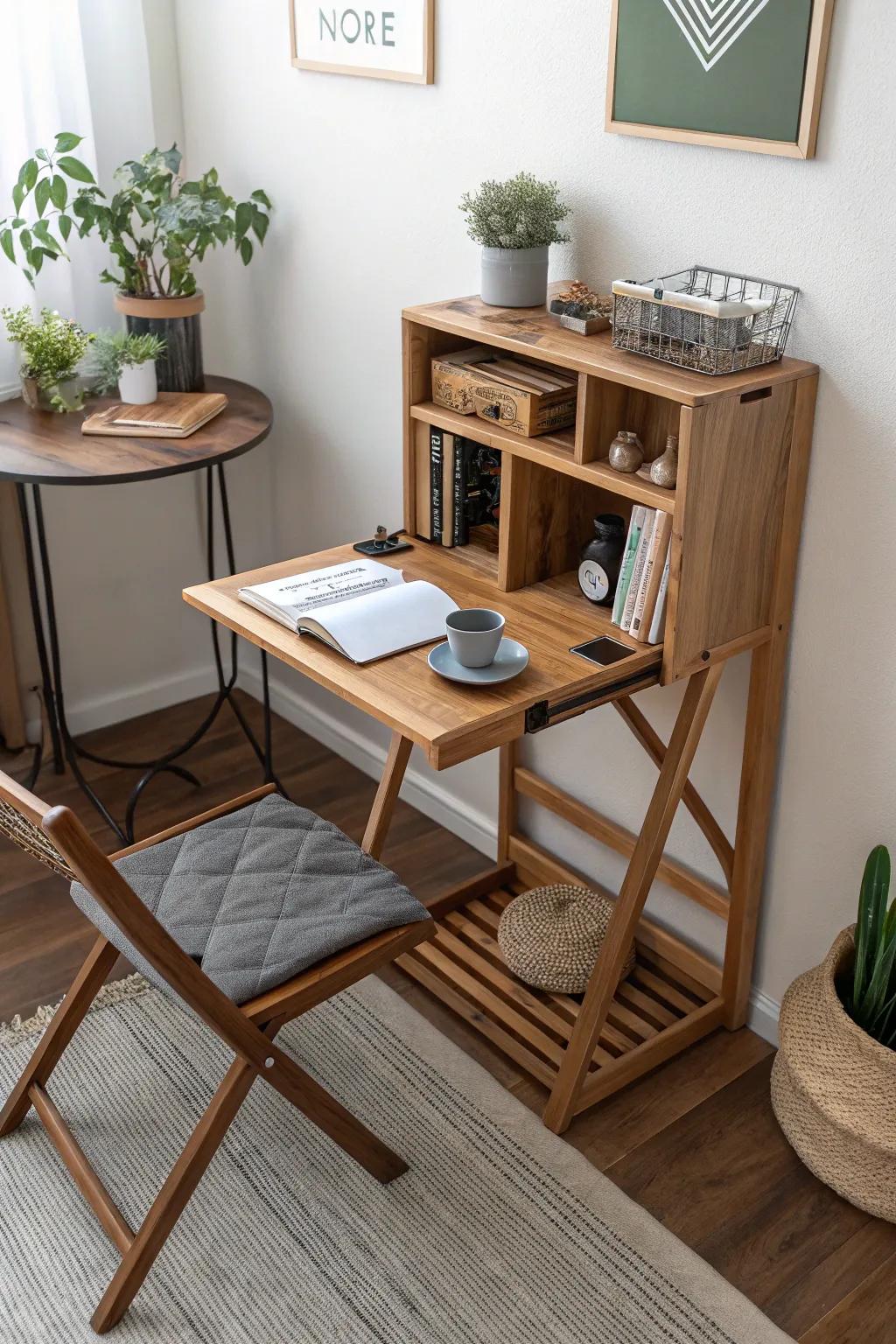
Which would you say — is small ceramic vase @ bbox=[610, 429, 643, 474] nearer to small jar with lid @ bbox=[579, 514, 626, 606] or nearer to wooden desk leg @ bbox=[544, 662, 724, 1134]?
small jar with lid @ bbox=[579, 514, 626, 606]

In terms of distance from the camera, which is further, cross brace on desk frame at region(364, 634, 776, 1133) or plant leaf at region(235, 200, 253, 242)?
plant leaf at region(235, 200, 253, 242)

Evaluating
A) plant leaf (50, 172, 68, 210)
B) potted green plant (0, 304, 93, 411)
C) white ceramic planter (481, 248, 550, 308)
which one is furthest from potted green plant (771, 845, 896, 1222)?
plant leaf (50, 172, 68, 210)

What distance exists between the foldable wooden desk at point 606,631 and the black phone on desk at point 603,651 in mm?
20

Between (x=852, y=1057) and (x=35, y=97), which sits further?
(x=35, y=97)

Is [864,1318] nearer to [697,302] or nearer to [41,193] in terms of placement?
[697,302]

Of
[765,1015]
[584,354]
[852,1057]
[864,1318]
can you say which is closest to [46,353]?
[584,354]

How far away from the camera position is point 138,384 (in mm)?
2668

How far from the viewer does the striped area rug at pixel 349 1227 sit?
1797 millimetres

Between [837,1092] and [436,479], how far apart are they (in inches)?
44.5

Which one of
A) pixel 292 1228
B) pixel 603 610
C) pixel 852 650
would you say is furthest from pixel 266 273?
pixel 292 1228

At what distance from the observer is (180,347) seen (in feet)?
8.93

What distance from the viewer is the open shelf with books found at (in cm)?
180

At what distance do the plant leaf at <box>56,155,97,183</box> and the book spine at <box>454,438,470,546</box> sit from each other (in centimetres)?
103

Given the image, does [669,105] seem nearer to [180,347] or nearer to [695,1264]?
[180,347]
